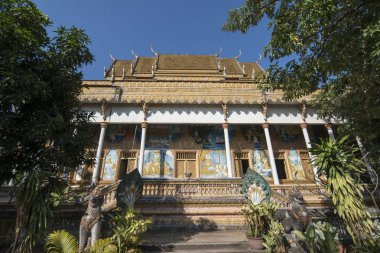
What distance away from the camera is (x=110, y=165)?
1301 cm

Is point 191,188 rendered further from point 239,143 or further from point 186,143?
point 239,143

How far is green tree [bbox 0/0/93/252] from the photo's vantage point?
4.45 meters

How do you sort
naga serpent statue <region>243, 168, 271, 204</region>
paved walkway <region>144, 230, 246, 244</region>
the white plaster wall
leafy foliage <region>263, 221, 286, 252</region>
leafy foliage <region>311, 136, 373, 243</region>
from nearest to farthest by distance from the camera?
leafy foliage <region>263, 221, 286, 252</region> → leafy foliage <region>311, 136, 373, 243</region> → paved walkway <region>144, 230, 246, 244</region> → naga serpent statue <region>243, 168, 271, 204</region> → the white plaster wall

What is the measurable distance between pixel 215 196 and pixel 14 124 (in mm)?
6919

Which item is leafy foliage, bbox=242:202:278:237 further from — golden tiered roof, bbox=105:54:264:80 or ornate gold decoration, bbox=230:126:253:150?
golden tiered roof, bbox=105:54:264:80

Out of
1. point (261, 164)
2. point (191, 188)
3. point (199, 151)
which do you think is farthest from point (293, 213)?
point (199, 151)

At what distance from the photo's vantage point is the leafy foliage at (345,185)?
5301 millimetres

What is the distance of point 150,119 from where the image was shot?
1262cm

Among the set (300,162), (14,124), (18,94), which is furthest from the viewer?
(300,162)

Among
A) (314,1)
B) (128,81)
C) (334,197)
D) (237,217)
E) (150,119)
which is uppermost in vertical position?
(128,81)

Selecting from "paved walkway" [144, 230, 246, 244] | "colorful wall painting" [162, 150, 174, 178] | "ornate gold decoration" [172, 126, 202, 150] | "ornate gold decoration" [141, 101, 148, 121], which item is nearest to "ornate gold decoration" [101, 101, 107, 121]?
"ornate gold decoration" [141, 101, 148, 121]

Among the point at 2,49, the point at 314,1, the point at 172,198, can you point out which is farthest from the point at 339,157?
the point at 2,49

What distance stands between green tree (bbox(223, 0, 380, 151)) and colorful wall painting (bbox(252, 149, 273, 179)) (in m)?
6.76

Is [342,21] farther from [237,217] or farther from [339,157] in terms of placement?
[237,217]
